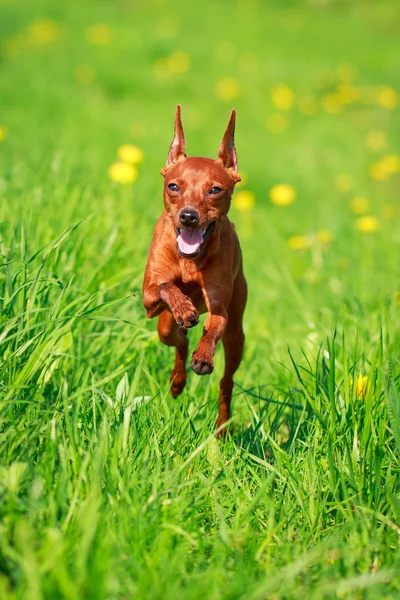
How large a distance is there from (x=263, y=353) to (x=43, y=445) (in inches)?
79.6

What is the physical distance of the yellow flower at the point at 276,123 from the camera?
9516 millimetres

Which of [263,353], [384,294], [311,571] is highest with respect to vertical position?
[384,294]

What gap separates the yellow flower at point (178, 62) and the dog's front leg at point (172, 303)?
8.86 metres

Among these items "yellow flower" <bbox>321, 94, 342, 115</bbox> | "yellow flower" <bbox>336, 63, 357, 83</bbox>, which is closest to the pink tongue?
"yellow flower" <bbox>321, 94, 342, 115</bbox>

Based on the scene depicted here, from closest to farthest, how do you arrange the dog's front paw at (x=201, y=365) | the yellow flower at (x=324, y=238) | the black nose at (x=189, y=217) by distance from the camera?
the dog's front paw at (x=201, y=365)
the black nose at (x=189, y=217)
the yellow flower at (x=324, y=238)

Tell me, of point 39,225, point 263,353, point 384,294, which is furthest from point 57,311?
point 384,294

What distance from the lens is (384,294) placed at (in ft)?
16.2

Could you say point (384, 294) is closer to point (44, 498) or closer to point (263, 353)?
point (263, 353)

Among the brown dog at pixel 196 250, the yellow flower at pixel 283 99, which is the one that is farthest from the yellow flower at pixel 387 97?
the brown dog at pixel 196 250

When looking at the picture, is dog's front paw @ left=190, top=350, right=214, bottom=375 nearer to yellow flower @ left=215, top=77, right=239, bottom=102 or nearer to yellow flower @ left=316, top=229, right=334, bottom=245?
yellow flower @ left=316, top=229, right=334, bottom=245

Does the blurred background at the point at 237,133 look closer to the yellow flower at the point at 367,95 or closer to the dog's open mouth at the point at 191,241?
the yellow flower at the point at 367,95

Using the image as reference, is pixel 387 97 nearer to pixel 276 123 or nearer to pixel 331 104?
pixel 331 104

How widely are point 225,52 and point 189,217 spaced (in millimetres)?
10501

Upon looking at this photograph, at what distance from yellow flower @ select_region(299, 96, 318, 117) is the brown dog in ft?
25.2
